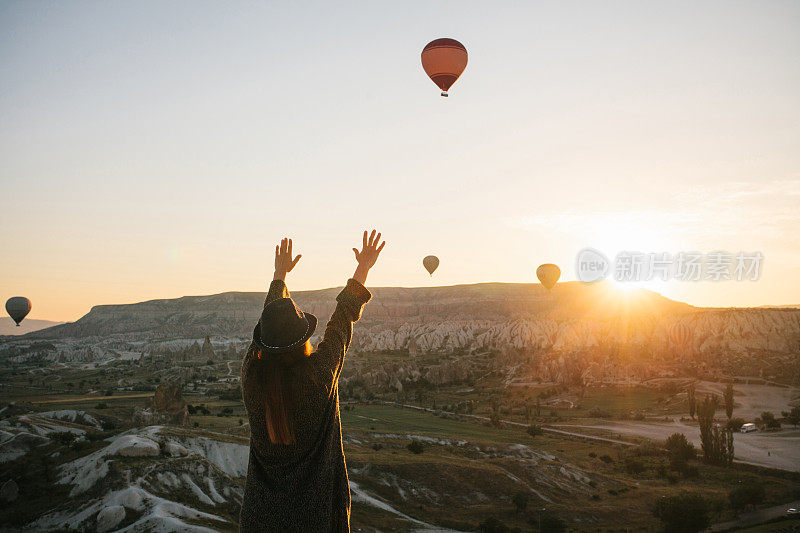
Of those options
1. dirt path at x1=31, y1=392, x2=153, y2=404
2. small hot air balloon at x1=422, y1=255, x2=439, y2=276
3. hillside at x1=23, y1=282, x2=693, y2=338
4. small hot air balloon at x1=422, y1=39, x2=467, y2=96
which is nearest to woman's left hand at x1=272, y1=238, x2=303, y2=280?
small hot air balloon at x1=422, y1=39, x2=467, y2=96

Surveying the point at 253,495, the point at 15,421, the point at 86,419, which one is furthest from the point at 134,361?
the point at 253,495

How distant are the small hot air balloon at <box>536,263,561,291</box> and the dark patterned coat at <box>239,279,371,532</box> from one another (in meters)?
54.9

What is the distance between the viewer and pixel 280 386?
2.51 m

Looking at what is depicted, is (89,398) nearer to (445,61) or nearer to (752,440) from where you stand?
(445,61)

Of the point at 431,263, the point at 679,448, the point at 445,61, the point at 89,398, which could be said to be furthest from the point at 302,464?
the point at 89,398

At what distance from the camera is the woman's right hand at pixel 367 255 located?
3312 millimetres

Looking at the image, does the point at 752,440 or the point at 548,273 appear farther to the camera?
the point at 548,273

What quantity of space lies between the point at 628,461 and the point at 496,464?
1111 cm

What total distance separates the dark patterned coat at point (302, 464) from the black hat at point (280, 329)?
16 cm

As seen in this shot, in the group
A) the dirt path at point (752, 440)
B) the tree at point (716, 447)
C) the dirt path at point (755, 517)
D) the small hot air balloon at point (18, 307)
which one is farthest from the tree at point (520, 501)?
the small hot air balloon at point (18, 307)

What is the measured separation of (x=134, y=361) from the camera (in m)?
113

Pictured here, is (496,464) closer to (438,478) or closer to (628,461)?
(438,478)

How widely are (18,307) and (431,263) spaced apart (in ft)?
153

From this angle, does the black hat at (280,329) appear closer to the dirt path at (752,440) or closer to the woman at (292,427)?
the woman at (292,427)
